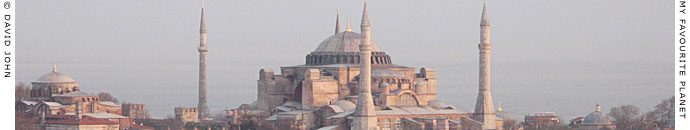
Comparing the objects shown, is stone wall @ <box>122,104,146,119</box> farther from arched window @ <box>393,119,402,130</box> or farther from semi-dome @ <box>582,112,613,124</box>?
semi-dome @ <box>582,112,613,124</box>

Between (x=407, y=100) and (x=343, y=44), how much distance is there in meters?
5.31

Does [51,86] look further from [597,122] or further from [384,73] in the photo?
[597,122]

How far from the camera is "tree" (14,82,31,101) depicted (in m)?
67.9

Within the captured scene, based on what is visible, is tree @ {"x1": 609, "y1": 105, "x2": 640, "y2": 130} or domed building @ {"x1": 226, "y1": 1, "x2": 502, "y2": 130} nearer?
domed building @ {"x1": 226, "y1": 1, "x2": 502, "y2": 130}

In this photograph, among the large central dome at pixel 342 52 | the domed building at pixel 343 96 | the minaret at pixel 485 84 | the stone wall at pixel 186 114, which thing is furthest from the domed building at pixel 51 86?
the minaret at pixel 485 84

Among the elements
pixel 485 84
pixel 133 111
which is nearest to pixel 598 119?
pixel 485 84

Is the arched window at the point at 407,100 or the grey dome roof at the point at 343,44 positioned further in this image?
the grey dome roof at the point at 343,44

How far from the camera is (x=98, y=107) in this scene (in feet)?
202

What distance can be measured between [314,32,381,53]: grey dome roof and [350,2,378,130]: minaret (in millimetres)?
7453

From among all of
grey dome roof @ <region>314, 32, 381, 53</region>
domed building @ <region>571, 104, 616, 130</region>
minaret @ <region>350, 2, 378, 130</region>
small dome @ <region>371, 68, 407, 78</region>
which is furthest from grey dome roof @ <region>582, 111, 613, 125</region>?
minaret @ <region>350, 2, 378, 130</region>

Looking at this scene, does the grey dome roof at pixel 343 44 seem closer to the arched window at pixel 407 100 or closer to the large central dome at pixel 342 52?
the large central dome at pixel 342 52

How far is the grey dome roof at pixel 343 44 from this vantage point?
2458 inches

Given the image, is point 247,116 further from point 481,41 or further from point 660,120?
point 660,120

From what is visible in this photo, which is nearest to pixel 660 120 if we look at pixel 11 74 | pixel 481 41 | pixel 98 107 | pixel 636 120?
pixel 636 120
